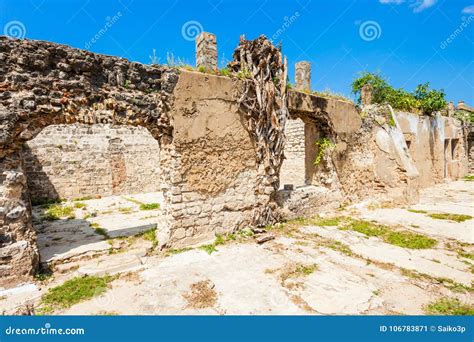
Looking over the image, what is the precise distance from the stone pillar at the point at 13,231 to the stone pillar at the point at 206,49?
490cm

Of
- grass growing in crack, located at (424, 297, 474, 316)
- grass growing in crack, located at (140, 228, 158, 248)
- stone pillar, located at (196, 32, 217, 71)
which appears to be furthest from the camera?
stone pillar, located at (196, 32, 217, 71)

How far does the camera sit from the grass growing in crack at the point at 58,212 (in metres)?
8.03

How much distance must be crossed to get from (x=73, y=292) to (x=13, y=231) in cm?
130

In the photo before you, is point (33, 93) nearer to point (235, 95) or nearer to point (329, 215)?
point (235, 95)

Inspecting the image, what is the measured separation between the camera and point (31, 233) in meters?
4.05

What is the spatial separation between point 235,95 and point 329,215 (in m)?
3.96

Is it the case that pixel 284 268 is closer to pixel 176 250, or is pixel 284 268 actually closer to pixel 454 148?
pixel 176 250

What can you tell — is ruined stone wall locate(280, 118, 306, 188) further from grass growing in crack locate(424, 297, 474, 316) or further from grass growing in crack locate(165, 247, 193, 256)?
grass growing in crack locate(424, 297, 474, 316)

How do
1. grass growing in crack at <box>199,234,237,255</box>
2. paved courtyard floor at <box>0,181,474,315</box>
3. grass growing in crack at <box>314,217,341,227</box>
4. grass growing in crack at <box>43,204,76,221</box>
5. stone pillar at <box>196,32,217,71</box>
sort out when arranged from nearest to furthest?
paved courtyard floor at <box>0,181,474,315</box> < grass growing in crack at <box>199,234,237,255</box> < grass growing in crack at <box>314,217,341,227</box> < stone pillar at <box>196,32,217,71</box> < grass growing in crack at <box>43,204,76,221</box>

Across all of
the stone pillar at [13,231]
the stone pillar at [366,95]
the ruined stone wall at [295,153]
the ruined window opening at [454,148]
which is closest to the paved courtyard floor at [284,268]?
the stone pillar at [13,231]

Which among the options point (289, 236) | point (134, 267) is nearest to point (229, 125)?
point (289, 236)

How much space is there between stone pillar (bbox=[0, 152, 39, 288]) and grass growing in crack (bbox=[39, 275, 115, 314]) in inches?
23.7

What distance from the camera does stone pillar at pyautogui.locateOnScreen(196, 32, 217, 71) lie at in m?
7.20

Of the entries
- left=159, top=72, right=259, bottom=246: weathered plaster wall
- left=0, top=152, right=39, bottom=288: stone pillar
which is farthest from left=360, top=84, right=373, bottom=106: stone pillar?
left=0, top=152, right=39, bottom=288: stone pillar
